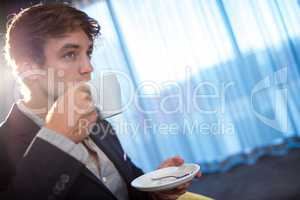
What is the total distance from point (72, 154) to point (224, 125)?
2202 millimetres

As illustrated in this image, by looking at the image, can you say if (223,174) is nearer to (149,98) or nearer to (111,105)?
(149,98)

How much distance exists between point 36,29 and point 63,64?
4.6 inches

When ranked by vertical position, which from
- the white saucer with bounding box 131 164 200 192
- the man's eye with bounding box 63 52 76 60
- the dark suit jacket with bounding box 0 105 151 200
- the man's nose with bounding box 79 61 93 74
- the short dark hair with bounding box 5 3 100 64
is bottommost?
the white saucer with bounding box 131 164 200 192

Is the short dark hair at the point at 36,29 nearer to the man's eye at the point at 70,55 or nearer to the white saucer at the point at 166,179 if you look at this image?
the man's eye at the point at 70,55

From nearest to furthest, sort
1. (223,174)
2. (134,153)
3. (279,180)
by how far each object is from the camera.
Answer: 1. (279,180)
2. (223,174)
3. (134,153)

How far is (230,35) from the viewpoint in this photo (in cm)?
253

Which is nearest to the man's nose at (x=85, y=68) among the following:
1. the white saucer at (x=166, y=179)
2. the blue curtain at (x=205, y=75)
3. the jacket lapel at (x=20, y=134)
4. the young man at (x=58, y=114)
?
the young man at (x=58, y=114)

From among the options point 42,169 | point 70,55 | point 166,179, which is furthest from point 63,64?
point 166,179

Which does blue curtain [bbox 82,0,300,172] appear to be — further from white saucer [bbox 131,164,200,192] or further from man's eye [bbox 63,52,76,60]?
man's eye [bbox 63,52,76,60]

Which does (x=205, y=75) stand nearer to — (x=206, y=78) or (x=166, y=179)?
(x=206, y=78)

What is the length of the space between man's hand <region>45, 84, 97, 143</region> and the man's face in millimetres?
175

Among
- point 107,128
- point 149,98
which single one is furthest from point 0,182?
point 149,98

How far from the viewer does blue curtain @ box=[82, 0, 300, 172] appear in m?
2.46

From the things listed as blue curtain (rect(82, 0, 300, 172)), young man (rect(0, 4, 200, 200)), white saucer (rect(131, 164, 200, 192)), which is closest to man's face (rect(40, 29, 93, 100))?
young man (rect(0, 4, 200, 200))
